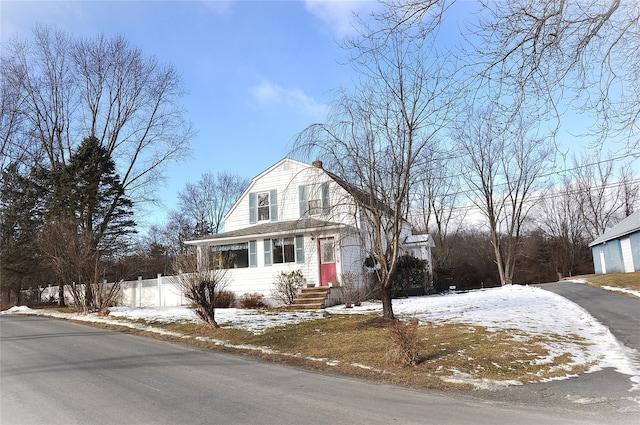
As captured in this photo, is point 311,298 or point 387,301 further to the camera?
point 311,298

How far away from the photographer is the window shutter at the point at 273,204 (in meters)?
21.9

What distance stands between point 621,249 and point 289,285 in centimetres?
2506

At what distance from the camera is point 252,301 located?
62.2 feet

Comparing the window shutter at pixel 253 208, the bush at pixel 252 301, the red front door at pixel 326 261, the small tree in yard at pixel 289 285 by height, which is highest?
the window shutter at pixel 253 208

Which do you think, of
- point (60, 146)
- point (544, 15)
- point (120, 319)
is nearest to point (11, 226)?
point (60, 146)

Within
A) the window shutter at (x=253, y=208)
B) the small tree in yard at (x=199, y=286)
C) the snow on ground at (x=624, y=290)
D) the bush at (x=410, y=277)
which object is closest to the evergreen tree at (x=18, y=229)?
the window shutter at (x=253, y=208)

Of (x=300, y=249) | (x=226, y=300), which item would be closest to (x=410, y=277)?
(x=300, y=249)

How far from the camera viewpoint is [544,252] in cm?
4700

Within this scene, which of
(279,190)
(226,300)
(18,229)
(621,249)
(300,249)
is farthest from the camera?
(621,249)

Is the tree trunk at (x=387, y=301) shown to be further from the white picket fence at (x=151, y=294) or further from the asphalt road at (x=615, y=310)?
the white picket fence at (x=151, y=294)

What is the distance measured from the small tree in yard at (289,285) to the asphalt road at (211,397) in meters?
9.69

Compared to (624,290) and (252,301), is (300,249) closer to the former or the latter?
(252,301)

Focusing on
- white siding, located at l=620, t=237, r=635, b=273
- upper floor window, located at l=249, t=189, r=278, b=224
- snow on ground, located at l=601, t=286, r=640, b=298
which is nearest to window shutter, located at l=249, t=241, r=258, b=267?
upper floor window, located at l=249, t=189, r=278, b=224

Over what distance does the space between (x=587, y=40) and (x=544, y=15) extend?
0.70m
